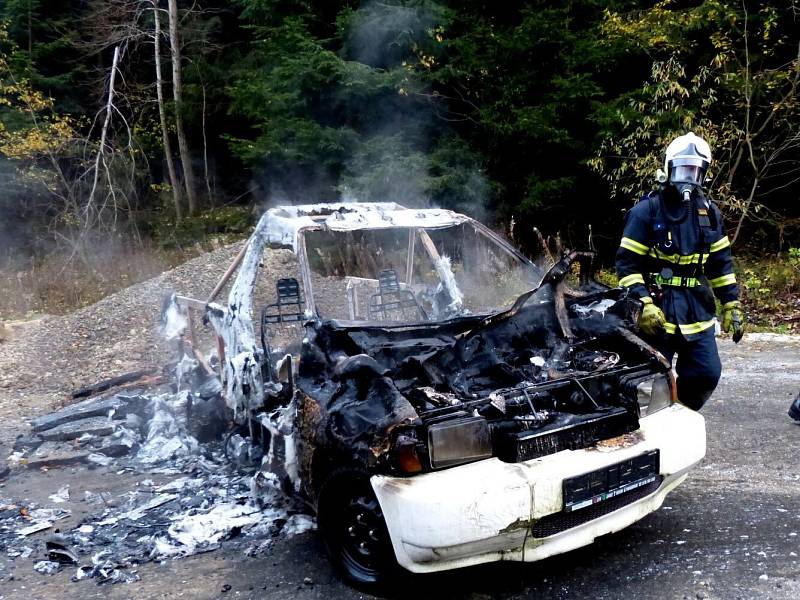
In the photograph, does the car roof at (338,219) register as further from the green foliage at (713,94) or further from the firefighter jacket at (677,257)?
the green foliage at (713,94)

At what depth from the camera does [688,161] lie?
399 cm

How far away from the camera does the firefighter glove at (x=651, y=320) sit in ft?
12.7

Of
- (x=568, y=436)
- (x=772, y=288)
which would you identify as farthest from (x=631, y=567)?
(x=772, y=288)

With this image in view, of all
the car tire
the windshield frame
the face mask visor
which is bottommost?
the car tire

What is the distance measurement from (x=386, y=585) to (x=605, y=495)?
3.33 ft

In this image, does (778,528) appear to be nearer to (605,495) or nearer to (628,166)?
(605,495)

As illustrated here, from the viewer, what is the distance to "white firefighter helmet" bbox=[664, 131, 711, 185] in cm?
399

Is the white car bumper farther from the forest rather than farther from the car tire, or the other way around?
the forest

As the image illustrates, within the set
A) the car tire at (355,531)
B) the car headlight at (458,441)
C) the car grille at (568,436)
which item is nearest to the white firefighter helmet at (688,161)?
the car grille at (568,436)

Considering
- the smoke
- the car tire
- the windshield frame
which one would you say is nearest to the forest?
the smoke

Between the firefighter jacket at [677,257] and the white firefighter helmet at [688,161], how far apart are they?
0.10 meters

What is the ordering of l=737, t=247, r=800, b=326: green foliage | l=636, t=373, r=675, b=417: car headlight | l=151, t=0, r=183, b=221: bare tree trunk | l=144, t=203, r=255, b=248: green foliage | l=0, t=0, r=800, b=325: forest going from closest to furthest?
1. l=636, t=373, r=675, b=417: car headlight
2. l=737, t=247, r=800, b=326: green foliage
3. l=0, t=0, r=800, b=325: forest
4. l=144, t=203, r=255, b=248: green foliage
5. l=151, t=0, r=183, b=221: bare tree trunk

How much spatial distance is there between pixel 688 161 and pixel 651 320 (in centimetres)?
97

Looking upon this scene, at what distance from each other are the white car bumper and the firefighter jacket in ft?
4.44
